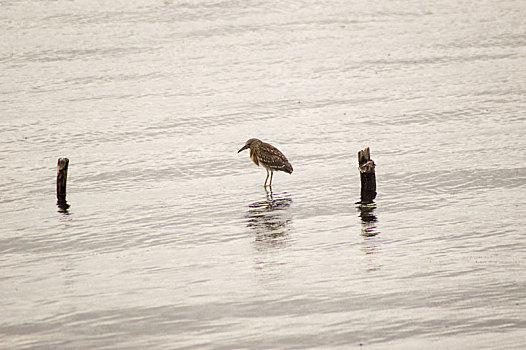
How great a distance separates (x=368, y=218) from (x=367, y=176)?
1.08m

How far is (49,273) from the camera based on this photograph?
1130cm

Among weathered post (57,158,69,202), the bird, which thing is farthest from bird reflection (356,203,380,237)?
weathered post (57,158,69,202)

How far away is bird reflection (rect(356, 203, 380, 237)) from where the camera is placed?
12672mm

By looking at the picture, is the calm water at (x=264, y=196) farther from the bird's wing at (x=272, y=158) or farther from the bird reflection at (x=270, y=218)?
the bird's wing at (x=272, y=158)

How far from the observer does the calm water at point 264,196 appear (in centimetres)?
966

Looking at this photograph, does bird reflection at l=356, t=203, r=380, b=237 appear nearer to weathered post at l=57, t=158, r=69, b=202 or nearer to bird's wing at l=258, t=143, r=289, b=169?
bird's wing at l=258, t=143, r=289, b=169

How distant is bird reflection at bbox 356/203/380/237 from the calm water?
57 millimetres

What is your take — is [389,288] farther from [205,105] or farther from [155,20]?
[155,20]

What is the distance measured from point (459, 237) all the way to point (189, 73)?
18425 mm

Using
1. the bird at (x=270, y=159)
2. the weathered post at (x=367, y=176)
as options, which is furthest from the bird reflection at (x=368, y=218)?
the bird at (x=270, y=159)

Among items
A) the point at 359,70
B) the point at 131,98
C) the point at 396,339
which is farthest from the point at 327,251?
the point at 359,70

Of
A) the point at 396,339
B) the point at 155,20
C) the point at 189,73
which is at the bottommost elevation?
the point at 396,339

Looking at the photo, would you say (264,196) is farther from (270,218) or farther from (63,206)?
(63,206)

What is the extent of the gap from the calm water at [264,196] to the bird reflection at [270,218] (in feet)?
0.18
